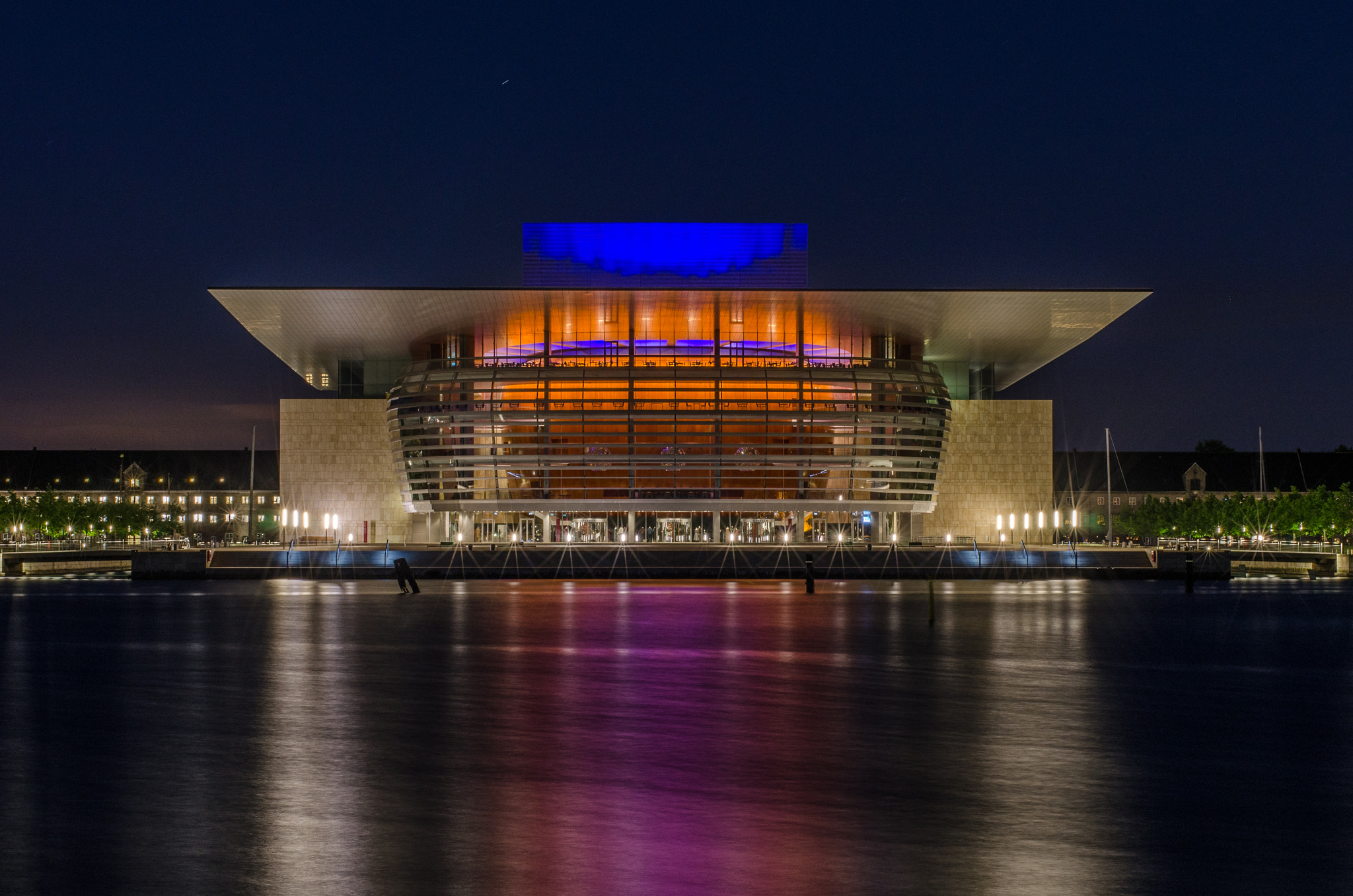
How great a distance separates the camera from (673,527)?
58906mm

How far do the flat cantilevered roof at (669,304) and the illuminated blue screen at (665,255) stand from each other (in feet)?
A: 12.6

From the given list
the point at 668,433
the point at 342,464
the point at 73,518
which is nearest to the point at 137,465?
the point at 73,518

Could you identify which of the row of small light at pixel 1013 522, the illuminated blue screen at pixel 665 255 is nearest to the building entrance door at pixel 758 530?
the row of small light at pixel 1013 522

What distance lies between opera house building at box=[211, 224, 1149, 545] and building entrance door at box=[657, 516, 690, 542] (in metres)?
0.10

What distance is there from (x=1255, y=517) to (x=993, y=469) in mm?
20837

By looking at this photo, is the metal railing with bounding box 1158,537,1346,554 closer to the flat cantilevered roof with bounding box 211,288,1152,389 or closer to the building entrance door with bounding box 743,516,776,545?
the flat cantilevered roof with bounding box 211,288,1152,389

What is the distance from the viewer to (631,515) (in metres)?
58.4

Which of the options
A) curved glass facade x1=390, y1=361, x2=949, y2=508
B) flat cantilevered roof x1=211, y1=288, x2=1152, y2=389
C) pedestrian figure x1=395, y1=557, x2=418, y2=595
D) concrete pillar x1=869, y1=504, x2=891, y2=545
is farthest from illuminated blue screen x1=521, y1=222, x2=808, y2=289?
pedestrian figure x1=395, y1=557, x2=418, y2=595

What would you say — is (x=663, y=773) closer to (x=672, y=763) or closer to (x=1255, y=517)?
(x=672, y=763)

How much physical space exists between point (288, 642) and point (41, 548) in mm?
48524

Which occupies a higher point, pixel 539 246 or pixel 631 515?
pixel 539 246

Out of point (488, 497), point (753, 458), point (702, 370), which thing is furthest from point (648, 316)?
point (488, 497)

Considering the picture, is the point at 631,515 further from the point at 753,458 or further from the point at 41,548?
the point at 41,548

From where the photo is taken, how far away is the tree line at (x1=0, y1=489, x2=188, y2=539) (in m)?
71.2
